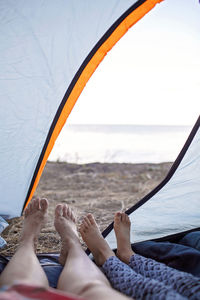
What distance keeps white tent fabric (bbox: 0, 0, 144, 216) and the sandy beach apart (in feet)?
1.08

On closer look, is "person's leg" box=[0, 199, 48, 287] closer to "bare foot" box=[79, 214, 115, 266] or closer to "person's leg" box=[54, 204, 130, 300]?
"person's leg" box=[54, 204, 130, 300]

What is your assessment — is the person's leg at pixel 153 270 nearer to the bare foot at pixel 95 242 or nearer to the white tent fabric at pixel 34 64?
the bare foot at pixel 95 242

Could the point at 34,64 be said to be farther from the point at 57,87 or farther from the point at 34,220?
the point at 34,220

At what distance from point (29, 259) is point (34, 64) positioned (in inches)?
35.3

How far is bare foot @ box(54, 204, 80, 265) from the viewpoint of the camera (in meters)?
1.18

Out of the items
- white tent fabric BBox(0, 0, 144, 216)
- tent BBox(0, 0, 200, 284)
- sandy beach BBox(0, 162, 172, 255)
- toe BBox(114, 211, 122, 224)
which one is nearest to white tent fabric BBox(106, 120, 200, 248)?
tent BBox(0, 0, 200, 284)

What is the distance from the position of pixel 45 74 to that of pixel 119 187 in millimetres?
1794

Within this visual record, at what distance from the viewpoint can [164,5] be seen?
153 cm

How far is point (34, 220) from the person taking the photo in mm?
→ 1330

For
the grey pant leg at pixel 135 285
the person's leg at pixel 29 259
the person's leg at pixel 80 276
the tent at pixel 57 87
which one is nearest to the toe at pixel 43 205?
the person's leg at pixel 29 259

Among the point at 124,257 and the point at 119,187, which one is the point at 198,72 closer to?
the point at 124,257

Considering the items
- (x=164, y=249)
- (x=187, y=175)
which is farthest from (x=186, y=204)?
(x=164, y=249)

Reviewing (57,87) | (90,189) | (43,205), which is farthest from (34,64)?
(90,189)

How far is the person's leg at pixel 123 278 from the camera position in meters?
0.72
